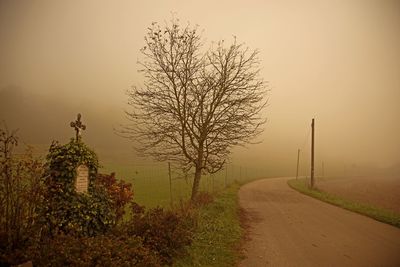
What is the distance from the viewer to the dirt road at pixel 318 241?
8633 millimetres

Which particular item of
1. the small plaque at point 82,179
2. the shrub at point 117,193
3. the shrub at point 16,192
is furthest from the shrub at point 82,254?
the shrub at point 117,193

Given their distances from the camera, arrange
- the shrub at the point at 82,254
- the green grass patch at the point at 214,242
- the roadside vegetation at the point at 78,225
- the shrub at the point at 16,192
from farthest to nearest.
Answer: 1. the green grass patch at the point at 214,242
2. the shrub at the point at 16,192
3. the roadside vegetation at the point at 78,225
4. the shrub at the point at 82,254

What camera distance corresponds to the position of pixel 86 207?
26.6 feet

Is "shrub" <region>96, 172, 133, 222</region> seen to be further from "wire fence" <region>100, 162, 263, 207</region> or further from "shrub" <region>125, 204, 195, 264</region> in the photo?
"shrub" <region>125, 204, 195, 264</region>

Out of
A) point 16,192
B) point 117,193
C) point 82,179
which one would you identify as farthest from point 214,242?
point 16,192

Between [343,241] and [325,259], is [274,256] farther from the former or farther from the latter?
[343,241]

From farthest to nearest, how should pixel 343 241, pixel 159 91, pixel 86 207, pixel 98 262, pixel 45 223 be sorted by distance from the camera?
pixel 159 91, pixel 343 241, pixel 86 207, pixel 45 223, pixel 98 262

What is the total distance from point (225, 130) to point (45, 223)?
10.2 m

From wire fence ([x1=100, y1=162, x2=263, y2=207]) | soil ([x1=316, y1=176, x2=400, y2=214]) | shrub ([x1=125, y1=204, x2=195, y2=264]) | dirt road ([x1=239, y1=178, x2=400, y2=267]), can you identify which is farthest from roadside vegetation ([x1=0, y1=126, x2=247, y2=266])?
soil ([x1=316, y1=176, x2=400, y2=214])

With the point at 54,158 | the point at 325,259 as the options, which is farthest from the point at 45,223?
the point at 325,259

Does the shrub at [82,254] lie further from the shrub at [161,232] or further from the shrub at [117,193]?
the shrub at [117,193]

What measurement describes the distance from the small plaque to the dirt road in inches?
181

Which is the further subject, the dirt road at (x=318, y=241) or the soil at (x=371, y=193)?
the soil at (x=371, y=193)

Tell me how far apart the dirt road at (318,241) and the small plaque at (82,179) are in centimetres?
460
